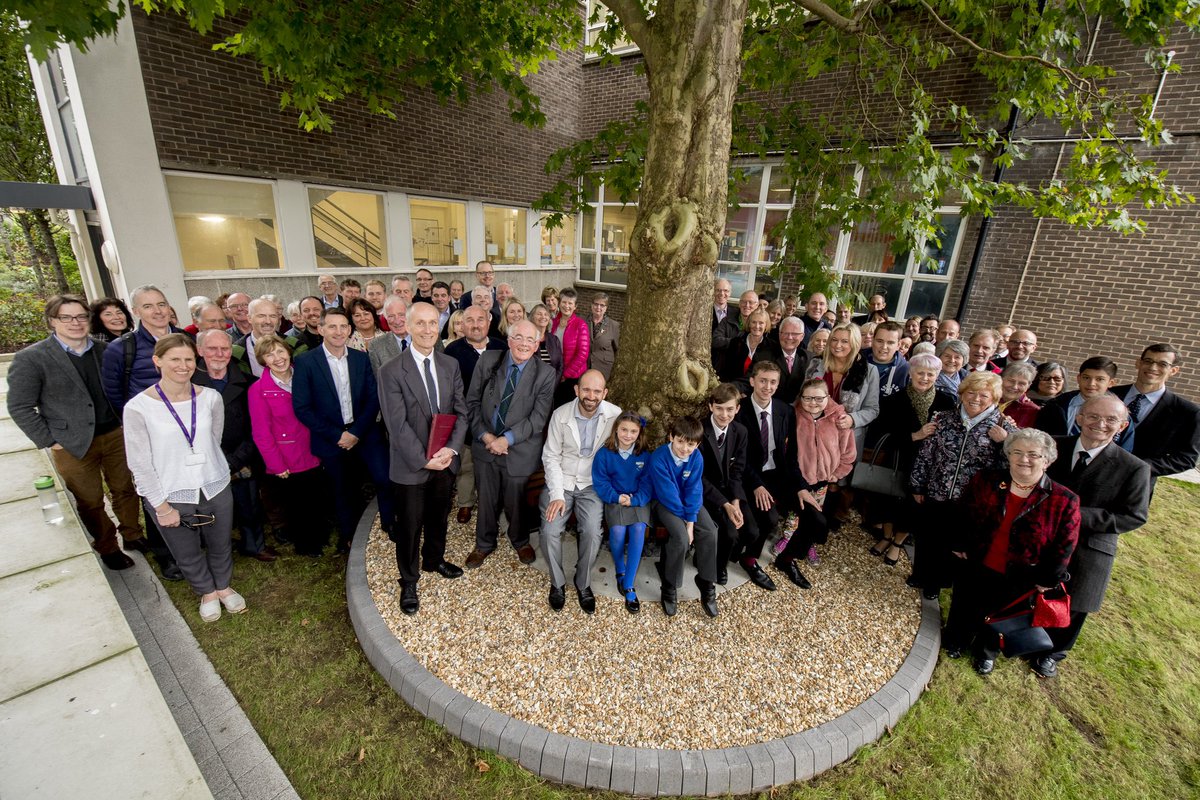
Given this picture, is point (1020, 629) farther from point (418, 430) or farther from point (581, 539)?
point (418, 430)

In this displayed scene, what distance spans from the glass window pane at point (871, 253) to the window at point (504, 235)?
7899 mm

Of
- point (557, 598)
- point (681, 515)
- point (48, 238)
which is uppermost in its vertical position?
point (48, 238)

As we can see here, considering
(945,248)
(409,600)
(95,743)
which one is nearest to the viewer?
(95,743)

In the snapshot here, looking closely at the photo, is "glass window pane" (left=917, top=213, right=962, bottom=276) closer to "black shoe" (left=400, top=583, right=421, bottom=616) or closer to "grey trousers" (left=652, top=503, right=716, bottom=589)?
"grey trousers" (left=652, top=503, right=716, bottom=589)

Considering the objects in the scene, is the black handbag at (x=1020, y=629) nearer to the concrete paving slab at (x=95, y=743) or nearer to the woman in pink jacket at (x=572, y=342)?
the woman in pink jacket at (x=572, y=342)

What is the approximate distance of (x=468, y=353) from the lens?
4.42 m

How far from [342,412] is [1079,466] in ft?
17.6

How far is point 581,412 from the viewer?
365 centimetres

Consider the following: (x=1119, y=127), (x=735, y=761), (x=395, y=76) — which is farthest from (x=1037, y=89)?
(x=395, y=76)

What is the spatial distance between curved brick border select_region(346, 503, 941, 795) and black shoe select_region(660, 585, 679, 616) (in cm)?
104

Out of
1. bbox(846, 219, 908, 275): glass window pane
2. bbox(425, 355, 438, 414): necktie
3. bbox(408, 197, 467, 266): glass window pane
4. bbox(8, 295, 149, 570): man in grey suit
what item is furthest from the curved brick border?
bbox(408, 197, 467, 266): glass window pane

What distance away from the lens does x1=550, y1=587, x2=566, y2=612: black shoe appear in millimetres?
3586

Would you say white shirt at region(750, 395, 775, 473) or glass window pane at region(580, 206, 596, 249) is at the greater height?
glass window pane at region(580, 206, 596, 249)

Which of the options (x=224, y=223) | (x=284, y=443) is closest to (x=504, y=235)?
(x=224, y=223)
